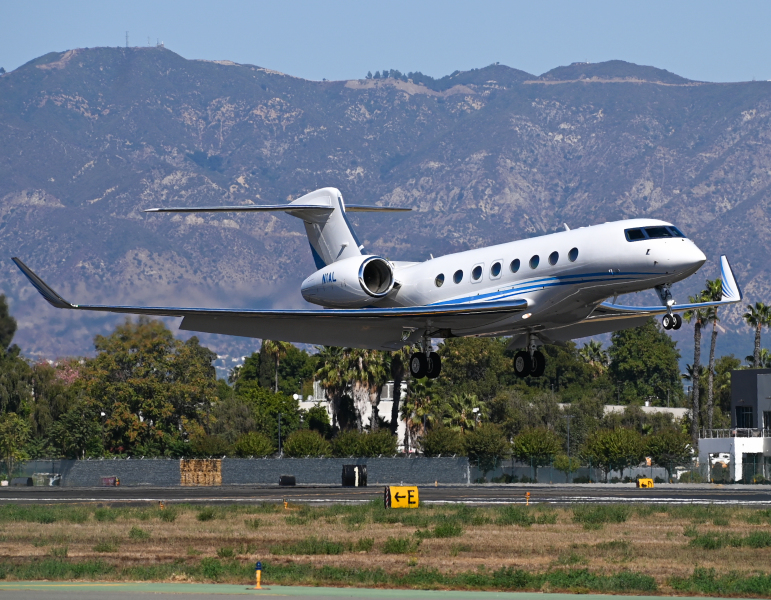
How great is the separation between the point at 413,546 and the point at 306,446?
54.1m

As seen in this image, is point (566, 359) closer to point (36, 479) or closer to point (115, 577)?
point (36, 479)

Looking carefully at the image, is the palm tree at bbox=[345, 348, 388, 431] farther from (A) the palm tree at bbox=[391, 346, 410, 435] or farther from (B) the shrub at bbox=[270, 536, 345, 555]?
(B) the shrub at bbox=[270, 536, 345, 555]

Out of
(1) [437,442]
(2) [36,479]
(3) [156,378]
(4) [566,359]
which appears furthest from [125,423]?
(4) [566,359]

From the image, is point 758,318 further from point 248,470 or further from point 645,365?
point 248,470

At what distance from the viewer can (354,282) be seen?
33969 mm

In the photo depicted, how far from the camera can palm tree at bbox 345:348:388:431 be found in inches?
3452

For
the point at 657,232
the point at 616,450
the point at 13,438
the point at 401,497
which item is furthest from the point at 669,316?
the point at 13,438

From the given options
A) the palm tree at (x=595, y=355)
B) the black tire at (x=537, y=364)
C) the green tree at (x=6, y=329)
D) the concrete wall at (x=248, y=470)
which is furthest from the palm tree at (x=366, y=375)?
the palm tree at (x=595, y=355)

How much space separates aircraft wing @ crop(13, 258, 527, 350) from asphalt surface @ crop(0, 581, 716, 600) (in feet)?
34.5

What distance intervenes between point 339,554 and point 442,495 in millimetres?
24065

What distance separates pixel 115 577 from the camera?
21.4m

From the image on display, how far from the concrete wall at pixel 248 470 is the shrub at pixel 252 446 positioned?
751 centimetres

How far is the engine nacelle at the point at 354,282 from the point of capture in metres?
34.1

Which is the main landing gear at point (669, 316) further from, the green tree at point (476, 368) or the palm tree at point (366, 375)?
the green tree at point (476, 368)
